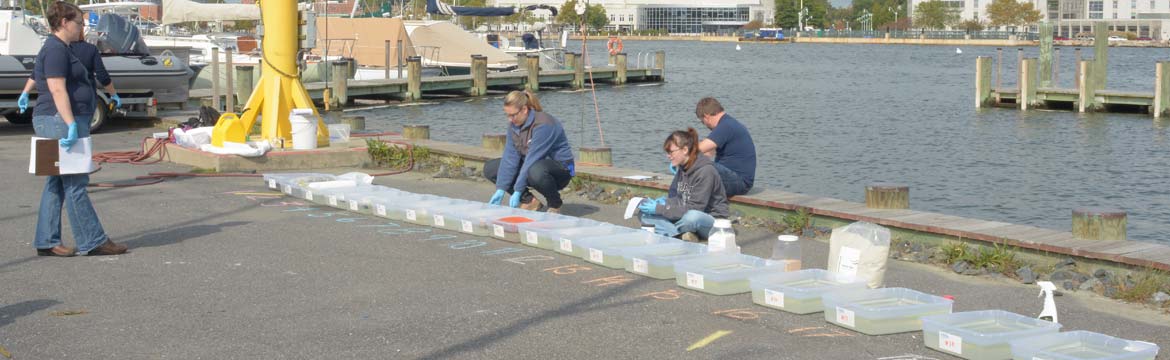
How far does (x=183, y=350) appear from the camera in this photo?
6.87 meters

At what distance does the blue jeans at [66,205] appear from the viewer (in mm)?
9133

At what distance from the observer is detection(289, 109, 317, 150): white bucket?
16078 millimetres

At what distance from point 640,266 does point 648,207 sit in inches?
59.9

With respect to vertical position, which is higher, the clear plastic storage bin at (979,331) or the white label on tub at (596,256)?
the white label on tub at (596,256)

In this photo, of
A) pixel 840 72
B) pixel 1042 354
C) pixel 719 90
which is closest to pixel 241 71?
pixel 1042 354

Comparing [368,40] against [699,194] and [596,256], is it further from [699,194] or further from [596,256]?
[596,256]

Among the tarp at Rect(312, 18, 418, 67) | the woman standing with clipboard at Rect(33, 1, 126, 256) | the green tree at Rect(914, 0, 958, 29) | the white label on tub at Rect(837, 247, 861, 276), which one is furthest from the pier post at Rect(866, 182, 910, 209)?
the green tree at Rect(914, 0, 958, 29)

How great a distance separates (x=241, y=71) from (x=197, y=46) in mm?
14092

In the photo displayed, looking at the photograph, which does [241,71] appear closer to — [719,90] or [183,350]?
[183,350]

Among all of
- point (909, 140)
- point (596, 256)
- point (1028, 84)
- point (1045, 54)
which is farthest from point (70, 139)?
point (1045, 54)

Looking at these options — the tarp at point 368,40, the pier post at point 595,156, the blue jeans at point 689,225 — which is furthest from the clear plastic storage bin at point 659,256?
the tarp at point 368,40

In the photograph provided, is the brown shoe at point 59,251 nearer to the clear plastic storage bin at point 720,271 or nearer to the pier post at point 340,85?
the clear plastic storage bin at point 720,271

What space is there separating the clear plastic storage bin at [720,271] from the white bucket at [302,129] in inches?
323

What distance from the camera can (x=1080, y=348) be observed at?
22.4 feet
